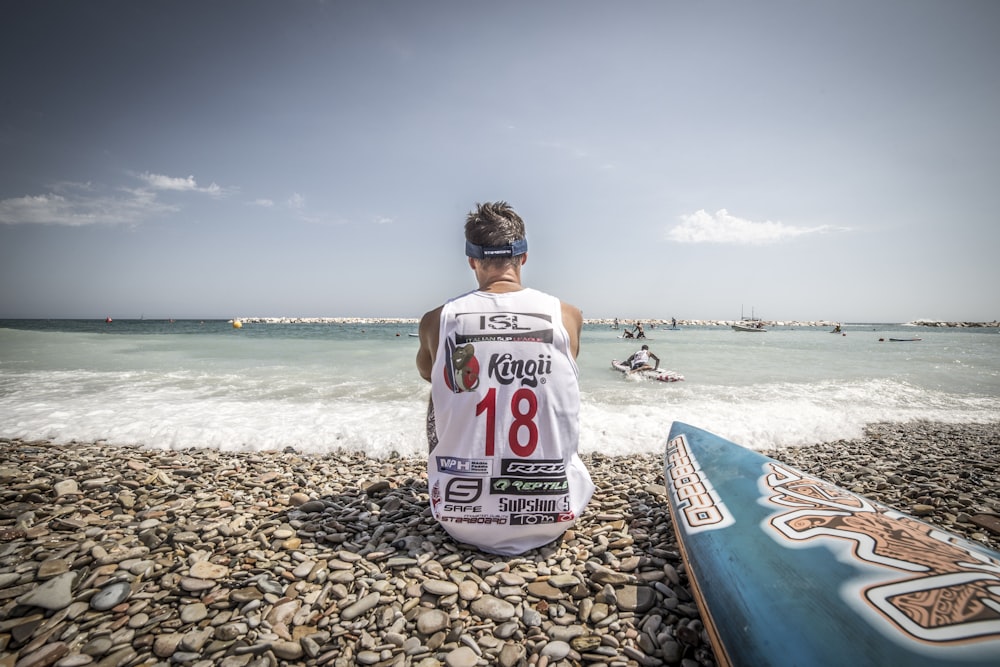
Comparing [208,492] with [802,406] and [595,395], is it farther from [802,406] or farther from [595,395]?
[802,406]

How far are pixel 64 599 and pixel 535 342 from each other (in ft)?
9.44

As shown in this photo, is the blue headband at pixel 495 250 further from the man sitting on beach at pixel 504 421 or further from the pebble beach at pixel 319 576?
the pebble beach at pixel 319 576

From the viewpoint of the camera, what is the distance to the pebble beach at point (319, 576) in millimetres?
1807

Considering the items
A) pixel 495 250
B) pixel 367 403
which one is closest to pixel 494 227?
pixel 495 250

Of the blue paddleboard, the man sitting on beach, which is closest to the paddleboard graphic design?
the blue paddleboard

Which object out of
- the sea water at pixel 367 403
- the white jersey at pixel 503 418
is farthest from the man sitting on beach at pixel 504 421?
the sea water at pixel 367 403

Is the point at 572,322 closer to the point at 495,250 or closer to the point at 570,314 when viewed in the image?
the point at 570,314

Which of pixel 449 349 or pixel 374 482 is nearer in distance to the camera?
pixel 449 349

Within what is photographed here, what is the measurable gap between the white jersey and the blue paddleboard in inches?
34.9

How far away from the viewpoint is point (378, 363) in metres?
15.1

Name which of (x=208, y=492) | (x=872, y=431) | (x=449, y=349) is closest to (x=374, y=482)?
(x=208, y=492)

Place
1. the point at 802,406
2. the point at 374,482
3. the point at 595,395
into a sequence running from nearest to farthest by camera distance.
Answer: the point at 374,482 < the point at 802,406 < the point at 595,395

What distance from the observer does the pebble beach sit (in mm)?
1807

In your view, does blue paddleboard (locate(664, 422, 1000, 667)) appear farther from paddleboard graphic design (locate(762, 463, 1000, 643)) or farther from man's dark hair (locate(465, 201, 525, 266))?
man's dark hair (locate(465, 201, 525, 266))
